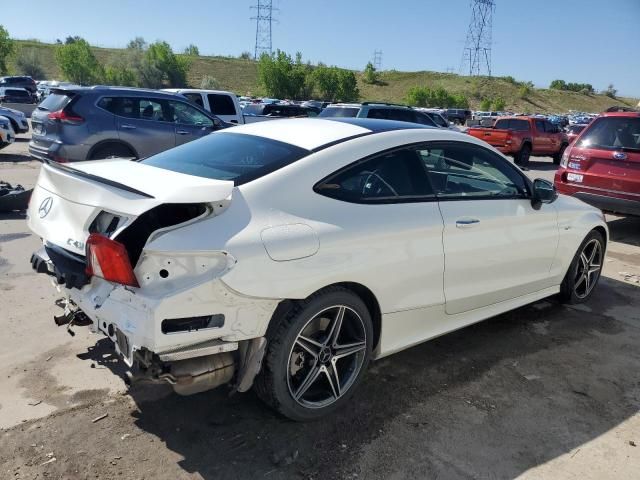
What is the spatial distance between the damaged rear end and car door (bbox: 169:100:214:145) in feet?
26.3

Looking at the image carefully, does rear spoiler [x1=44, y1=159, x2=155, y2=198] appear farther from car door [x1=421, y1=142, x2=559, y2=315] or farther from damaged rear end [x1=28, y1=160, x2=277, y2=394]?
car door [x1=421, y1=142, x2=559, y2=315]

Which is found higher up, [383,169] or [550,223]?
[383,169]

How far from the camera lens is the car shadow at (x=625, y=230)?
8.41 meters

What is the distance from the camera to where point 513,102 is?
332ft

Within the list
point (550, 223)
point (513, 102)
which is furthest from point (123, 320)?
point (513, 102)

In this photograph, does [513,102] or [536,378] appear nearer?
[536,378]

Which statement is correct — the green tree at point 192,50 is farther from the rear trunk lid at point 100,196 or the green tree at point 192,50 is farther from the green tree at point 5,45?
the rear trunk lid at point 100,196

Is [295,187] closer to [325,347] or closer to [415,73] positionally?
[325,347]

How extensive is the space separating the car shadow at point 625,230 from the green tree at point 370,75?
99145 mm

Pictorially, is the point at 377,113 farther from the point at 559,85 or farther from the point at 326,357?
the point at 559,85

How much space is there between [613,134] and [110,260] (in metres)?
7.99

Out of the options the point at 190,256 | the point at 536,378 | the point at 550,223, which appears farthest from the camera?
the point at 550,223

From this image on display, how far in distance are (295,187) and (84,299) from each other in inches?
48.6

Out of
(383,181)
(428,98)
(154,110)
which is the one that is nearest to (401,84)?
(428,98)
